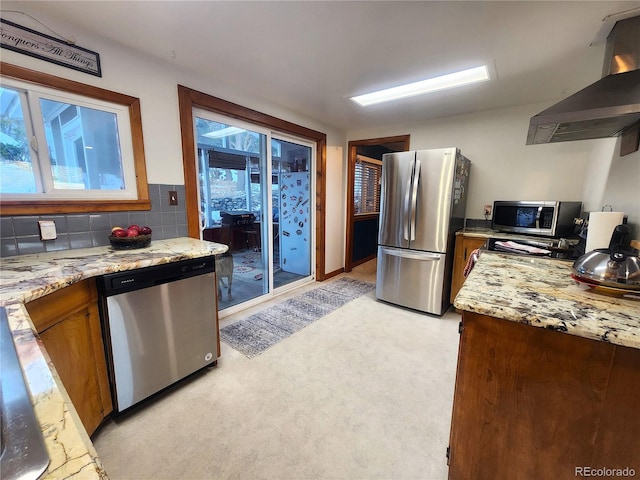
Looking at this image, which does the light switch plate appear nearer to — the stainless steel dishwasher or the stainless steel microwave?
the stainless steel dishwasher

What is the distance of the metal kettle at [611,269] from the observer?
3.19 ft

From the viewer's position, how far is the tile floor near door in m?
1.28

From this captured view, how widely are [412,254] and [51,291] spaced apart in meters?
2.82

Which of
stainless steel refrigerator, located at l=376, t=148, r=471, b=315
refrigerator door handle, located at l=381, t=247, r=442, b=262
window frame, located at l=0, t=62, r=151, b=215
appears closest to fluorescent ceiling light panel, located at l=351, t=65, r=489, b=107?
stainless steel refrigerator, located at l=376, t=148, r=471, b=315

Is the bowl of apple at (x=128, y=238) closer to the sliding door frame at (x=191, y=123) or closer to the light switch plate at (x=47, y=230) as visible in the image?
the light switch plate at (x=47, y=230)

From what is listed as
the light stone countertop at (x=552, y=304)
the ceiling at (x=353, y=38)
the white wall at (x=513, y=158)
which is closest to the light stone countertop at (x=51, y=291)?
the light stone countertop at (x=552, y=304)

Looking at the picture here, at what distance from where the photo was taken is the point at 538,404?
91cm

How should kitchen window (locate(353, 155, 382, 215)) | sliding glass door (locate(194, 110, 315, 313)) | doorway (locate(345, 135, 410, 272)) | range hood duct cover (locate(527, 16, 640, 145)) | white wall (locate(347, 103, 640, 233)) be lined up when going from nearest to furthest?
range hood duct cover (locate(527, 16, 640, 145)) → white wall (locate(347, 103, 640, 233)) → sliding glass door (locate(194, 110, 315, 313)) → doorway (locate(345, 135, 410, 272)) → kitchen window (locate(353, 155, 382, 215))

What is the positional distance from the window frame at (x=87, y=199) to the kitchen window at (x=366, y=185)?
3172 millimetres

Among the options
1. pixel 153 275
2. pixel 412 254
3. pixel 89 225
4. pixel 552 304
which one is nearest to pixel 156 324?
pixel 153 275

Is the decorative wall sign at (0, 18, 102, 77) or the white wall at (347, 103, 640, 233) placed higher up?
the decorative wall sign at (0, 18, 102, 77)

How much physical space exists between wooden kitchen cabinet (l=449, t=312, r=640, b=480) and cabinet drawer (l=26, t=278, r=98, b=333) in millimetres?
1734

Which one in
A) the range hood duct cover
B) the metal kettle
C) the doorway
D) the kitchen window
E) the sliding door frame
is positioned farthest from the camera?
the kitchen window

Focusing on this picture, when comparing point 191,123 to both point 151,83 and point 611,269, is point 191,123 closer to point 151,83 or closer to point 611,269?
point 151,83
